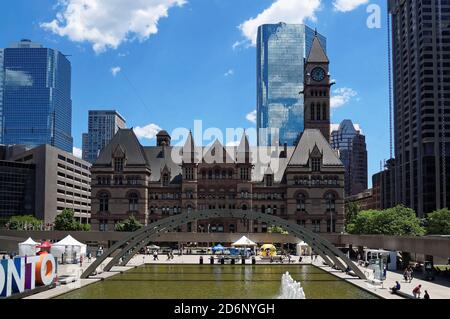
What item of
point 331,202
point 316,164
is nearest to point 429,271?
point 331,202

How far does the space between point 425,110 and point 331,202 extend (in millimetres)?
65182

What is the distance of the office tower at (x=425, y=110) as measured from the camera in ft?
504

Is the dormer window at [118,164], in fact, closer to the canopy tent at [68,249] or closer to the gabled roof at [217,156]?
the gabled roof at [217,156]

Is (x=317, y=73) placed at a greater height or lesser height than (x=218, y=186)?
greater

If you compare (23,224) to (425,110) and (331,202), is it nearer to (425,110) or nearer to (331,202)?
(331,202)

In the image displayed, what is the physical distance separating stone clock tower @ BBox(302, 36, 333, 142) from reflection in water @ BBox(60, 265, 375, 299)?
230 ft

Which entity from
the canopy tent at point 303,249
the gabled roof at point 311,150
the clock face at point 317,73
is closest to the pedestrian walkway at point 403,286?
the canopy tent at point 303,249

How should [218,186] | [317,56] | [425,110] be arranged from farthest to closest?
[425,110] < [317,56] < [218,186]

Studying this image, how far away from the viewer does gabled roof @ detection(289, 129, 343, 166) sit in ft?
370

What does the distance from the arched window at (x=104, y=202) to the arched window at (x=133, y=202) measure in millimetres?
4451

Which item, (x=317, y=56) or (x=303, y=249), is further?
(x=317, y=56)

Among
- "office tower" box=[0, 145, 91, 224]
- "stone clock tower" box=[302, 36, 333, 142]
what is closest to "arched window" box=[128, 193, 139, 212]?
"stone clock tower" box=[302, 36, 333, 142]

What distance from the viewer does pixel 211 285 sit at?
44594mm

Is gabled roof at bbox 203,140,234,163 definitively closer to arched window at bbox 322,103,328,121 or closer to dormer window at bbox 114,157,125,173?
dormer window at bbox 114,157,125,173
